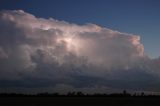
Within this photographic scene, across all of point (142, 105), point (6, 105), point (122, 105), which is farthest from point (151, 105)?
point (6, 105)

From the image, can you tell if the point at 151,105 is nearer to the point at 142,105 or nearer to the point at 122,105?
the point at 142,105

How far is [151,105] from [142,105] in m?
3.94

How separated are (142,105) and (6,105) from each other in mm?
41735

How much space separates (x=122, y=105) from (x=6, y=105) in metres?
33.0

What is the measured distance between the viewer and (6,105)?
7769cm

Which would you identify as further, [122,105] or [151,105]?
[151,105]

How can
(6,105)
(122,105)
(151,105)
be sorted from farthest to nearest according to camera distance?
(151,105)
(122,105)
(6,105)

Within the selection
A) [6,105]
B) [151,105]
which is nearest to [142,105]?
[151,105]

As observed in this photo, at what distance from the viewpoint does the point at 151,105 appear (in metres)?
98.2

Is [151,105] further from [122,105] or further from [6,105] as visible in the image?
[6,105]

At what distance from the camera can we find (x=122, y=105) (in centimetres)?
9031

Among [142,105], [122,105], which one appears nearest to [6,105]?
[122,105]

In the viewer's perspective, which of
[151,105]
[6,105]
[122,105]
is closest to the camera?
[6,105]

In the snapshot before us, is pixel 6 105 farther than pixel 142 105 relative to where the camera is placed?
No
